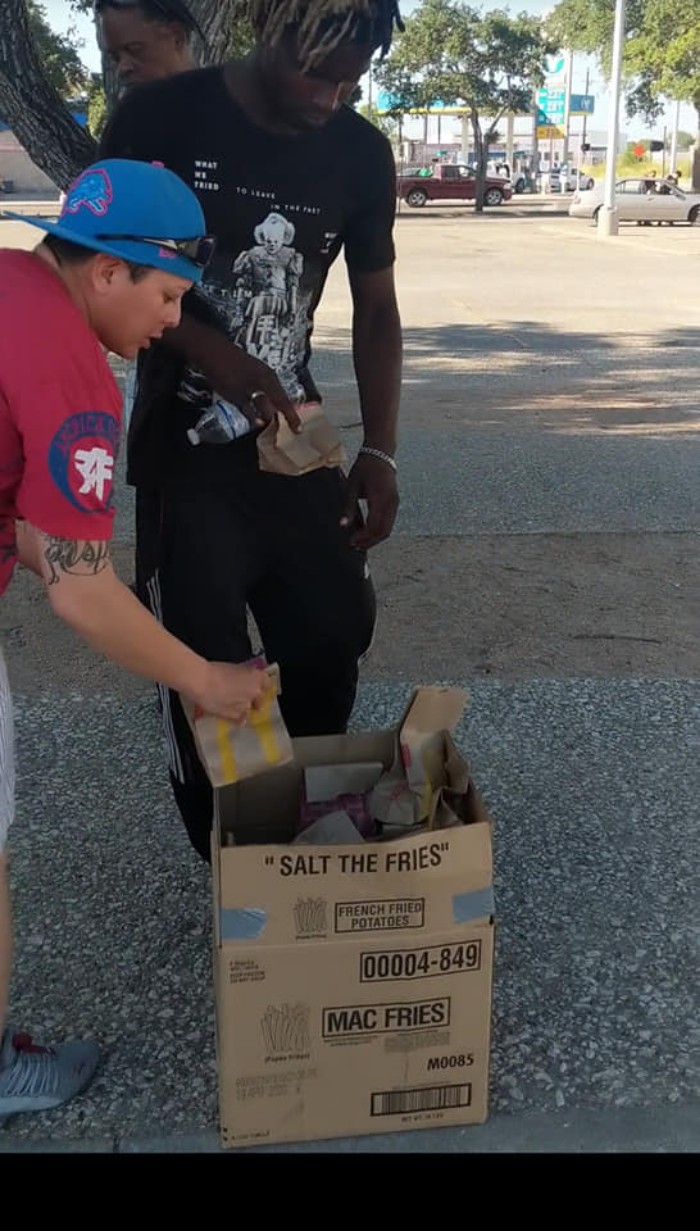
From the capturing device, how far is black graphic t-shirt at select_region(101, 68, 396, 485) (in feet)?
8.05

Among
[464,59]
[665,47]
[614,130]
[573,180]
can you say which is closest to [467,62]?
[464,59]

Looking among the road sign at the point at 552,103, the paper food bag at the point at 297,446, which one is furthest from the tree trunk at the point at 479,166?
the paper food bag at the point at 297,446

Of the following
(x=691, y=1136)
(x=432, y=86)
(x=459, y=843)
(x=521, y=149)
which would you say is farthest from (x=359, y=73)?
(x=521, y=149)

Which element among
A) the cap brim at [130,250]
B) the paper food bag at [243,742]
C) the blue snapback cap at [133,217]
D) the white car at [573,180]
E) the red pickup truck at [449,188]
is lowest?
the paper food bag at [243,742]

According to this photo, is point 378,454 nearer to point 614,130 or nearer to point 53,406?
point 53,406

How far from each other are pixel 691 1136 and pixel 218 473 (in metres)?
1.62

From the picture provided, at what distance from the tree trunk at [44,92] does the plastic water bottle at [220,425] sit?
9.09ft

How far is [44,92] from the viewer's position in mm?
4945

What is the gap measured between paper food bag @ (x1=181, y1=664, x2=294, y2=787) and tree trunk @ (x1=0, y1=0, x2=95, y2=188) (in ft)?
11.7

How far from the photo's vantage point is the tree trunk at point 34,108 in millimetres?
4828

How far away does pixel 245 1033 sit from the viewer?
2062 mm

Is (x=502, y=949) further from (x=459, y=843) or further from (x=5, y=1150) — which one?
(x=5, y=1150)

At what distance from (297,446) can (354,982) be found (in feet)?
3.61

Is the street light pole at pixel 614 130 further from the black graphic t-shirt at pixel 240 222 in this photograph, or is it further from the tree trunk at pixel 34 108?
the black graphic t-shirt at pixel 240 222
